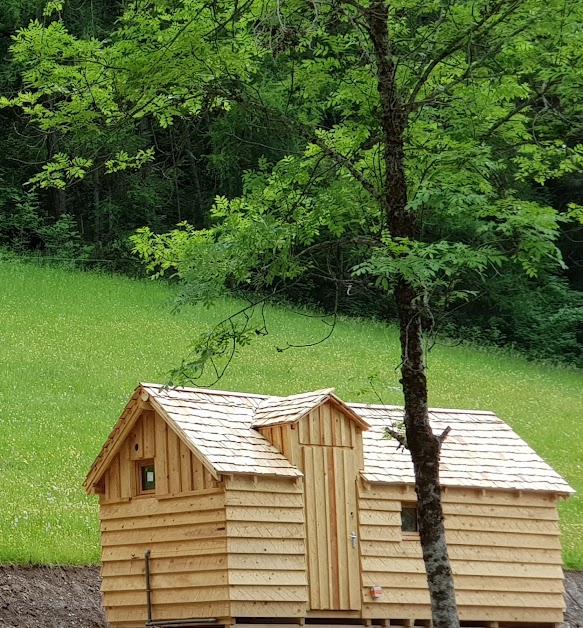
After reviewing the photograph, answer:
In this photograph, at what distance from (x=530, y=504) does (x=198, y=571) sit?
19.5 feet

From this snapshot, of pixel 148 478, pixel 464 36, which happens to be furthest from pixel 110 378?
pixel 464 36

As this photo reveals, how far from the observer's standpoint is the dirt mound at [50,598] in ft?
53.3

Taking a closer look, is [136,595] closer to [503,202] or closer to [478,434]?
[478,434]

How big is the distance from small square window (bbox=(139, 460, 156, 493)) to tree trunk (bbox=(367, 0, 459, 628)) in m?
5.66

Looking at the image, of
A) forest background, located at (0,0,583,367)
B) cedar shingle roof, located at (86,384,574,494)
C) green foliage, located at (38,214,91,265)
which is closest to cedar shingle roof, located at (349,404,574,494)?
cedar shingle roof, located at (86,384,574,494)

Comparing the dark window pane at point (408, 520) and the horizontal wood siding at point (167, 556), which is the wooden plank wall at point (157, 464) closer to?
the horizontal wood siding at point (167, 556)

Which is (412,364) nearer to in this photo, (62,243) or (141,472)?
(141,472)

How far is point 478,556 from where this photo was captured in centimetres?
1744

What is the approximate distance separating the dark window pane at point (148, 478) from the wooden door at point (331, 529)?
2.26 m

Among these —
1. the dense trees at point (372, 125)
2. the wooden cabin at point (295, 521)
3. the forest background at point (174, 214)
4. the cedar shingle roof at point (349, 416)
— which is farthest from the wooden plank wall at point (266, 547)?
the forest background at point (174, 214)

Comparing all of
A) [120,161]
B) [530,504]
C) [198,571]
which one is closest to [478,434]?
[530,504]

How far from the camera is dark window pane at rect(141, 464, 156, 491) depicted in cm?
1645

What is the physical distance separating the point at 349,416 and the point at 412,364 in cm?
506

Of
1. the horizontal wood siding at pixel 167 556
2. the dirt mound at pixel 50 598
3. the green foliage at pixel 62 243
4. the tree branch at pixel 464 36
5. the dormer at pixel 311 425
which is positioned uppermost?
the tree branch at pixel 464 36
